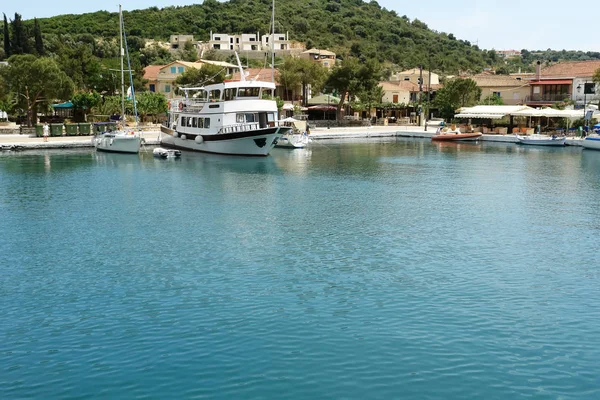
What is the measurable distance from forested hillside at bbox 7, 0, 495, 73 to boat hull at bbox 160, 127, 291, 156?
283 ft

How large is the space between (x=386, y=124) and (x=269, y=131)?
134 ft

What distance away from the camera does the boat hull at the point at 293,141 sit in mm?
58844

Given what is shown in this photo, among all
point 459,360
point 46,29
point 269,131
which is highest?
point 46,29

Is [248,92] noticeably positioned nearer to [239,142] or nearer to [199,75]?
[239,142]

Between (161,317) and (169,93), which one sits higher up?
(169,93)

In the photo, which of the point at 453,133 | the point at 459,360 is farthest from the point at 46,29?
the point at 459,360

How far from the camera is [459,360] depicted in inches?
559

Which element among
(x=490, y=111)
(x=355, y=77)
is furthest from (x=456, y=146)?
(x=355, y=77)

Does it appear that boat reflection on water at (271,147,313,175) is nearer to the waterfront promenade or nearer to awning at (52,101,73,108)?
the waterfront promenade

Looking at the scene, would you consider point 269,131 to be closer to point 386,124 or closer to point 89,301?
point 89,301

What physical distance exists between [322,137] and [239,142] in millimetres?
21234

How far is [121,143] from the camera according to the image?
176ft

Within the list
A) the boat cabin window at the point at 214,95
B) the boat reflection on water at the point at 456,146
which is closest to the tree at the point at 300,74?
the boat reflection on water at the point at 456,146

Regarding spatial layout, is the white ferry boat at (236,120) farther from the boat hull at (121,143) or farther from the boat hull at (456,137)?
the boat hull at (456,137)
